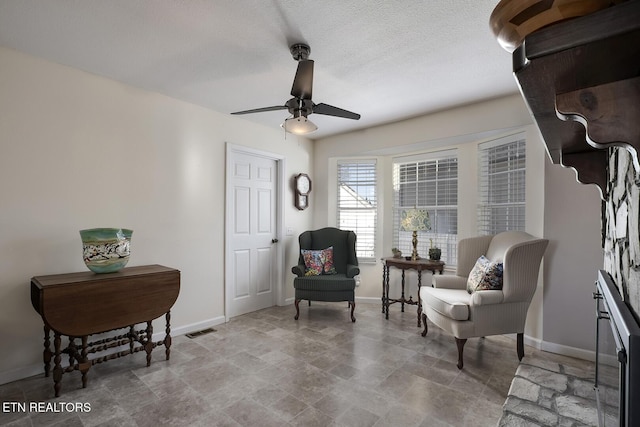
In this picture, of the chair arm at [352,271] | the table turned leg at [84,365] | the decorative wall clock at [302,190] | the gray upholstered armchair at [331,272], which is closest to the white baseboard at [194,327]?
the table turned leg at [84,365]

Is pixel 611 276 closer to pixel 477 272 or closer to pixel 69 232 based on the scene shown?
pixel 477 272

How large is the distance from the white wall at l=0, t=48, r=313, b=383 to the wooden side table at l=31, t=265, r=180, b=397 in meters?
0.21

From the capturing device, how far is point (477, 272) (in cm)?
281

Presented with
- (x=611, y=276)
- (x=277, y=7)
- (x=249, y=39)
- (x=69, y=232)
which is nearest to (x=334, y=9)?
(x=277, y=7)

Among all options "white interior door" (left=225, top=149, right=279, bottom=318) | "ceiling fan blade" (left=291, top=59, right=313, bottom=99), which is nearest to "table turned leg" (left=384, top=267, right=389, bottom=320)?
"white interior door" (left=225, top=149, right=279, bottom=318)

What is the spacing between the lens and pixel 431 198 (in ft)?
13.4

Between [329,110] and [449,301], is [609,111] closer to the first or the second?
[329,110]

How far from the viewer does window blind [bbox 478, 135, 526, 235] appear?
3.17 meters

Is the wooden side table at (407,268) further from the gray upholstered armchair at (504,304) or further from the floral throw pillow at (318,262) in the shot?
the gray upholstered armchair at (504,304)

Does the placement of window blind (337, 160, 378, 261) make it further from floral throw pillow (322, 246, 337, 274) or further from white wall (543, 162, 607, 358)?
white wall (543, 162, 607, 358)

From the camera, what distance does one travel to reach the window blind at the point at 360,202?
4480 millimetres

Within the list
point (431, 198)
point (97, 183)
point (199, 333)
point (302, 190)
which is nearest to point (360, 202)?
point (302, 190)

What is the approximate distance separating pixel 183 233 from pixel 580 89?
330 cm

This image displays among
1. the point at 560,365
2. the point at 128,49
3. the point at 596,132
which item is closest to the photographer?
the point at 596,132
